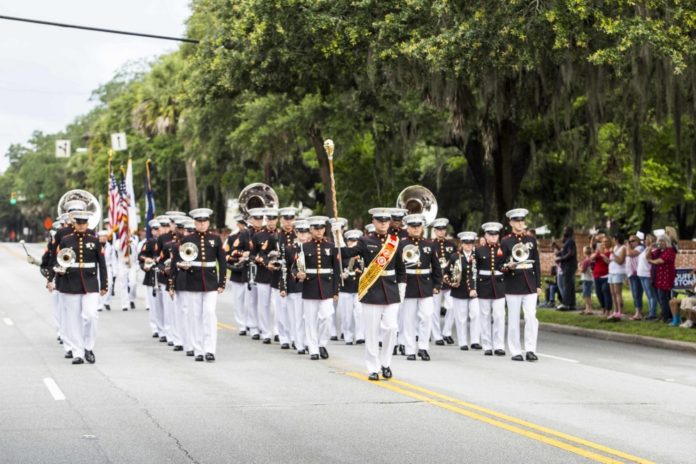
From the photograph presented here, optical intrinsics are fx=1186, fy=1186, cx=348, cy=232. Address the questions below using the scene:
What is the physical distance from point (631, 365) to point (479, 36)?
560 centimetres

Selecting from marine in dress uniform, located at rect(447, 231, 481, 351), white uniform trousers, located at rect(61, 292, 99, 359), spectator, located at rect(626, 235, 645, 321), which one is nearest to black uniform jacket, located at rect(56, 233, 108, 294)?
white uniform trousers, located at rect(61, 292, 99, 359)

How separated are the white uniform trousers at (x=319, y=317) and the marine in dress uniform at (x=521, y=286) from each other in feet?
8.56

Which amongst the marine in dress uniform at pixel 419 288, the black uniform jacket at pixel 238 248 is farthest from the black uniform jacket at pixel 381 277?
the black uniform jacket at pixel 238 248

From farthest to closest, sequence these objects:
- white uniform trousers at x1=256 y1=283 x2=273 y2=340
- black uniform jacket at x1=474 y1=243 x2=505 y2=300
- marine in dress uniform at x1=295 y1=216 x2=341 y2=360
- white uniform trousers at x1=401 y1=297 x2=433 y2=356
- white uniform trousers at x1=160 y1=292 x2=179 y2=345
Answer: white uniform trousers at x1=256 y1=283 x2=273 y2=340
white uniform trousers at x1=160 y1=292 x2=179 y2=345
black uniform jacket at x1=474 y1=243 x2=505 y2=300
marine in dress uniform at x1=295 y1=216 x2=341 y2=360
white uniform trousers at x1=401 y1=297 x2=433 y2=356

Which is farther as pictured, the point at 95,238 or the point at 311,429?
the point at 95,238

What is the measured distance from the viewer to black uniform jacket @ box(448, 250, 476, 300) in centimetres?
1883

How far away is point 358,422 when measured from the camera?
35.2 ft

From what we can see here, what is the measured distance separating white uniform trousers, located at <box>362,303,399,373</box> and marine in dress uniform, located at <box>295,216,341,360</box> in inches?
108

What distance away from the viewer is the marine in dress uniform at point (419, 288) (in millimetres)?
16406

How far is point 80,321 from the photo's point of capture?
16.3m

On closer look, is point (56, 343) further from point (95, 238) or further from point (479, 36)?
→ point (479, 36)

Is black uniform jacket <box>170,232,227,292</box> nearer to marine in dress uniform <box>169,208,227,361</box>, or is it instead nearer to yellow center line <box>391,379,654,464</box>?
marine in dress uniform <box>169,208,227,361</box>

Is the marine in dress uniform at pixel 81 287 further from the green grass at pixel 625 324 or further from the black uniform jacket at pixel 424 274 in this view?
the green grass at pixel 625 324

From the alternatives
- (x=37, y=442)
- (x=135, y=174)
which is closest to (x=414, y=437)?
(x=37, y=442)
